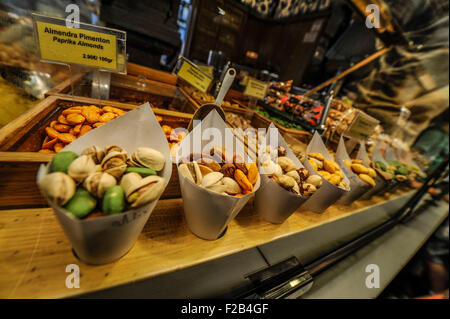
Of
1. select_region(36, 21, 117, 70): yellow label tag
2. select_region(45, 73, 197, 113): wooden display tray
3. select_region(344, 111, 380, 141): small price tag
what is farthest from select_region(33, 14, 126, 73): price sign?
select_region(344, 111, 380, 141): small price tag

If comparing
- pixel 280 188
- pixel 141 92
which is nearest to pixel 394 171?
pixel 280 188

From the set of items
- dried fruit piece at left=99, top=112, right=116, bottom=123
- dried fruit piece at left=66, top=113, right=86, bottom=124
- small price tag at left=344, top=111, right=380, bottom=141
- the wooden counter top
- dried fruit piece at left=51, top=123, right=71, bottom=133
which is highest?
small price tag at left=344, top=111, right=380, bottom=141

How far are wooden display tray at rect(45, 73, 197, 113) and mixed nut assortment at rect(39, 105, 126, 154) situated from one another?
0.45 metres

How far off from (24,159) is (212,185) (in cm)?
47

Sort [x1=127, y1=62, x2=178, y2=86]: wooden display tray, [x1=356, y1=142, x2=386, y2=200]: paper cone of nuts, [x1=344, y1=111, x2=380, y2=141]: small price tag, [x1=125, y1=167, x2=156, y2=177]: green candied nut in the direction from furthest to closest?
[x1=127, y1=62, x2=178, y2=86]: wooden display tray → [x1=344, y1=111, x2=380, y2=141]: small price tag → [x1=356, y1=142, x2=386, y2=200]: paper cone of nuts → [x1=125, y1=167, x2=156, y2=177]: green candied nut

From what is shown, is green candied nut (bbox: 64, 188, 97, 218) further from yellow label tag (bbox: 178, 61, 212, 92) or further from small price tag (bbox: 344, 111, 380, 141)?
small price tag (bbox: 344, 111, 380, 141)

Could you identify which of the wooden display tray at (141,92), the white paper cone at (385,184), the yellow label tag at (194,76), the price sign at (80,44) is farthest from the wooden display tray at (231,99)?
the white paper cone at (385,184)

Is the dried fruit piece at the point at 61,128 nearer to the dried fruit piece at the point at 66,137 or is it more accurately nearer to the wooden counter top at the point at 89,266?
the dried fruit piece at the point at 66,137

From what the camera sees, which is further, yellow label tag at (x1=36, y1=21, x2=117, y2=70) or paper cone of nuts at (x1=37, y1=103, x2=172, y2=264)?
→ yellow label tag at (x1=36, y1=21, x2=117, y2=70)

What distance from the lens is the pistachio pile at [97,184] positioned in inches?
12.8

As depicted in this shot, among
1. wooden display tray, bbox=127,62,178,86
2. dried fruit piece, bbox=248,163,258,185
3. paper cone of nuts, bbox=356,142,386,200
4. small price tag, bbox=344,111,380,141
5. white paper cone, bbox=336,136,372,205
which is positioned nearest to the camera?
dried fruit piece, bbox=248,163,258,185

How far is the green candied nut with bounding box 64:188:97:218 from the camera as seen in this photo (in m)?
0.33

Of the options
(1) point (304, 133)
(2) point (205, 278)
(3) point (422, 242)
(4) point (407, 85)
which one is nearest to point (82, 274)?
(2) point (205, 278)

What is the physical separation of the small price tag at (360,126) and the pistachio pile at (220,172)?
3.32 feet
